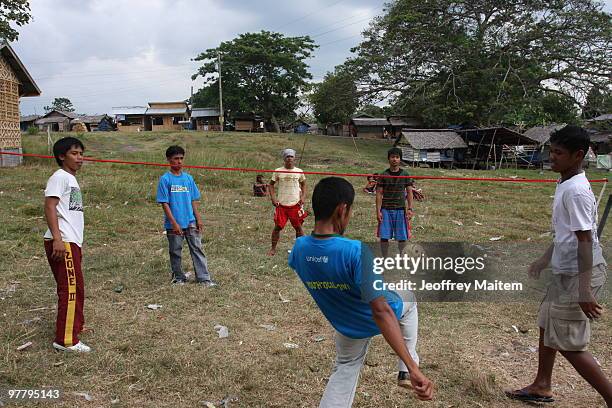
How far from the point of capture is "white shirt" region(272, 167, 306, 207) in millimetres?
6395

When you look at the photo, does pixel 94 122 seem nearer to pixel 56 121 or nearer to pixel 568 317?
pixel 56 121

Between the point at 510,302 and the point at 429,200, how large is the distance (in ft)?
24.7

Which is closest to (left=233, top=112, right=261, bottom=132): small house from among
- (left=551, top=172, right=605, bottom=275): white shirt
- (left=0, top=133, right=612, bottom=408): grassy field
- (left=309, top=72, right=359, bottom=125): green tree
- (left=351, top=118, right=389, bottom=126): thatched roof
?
(left=351, top=118, right=389, bottom=126): thatched roof

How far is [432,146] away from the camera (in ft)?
81.7

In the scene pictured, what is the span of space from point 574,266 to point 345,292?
140cm

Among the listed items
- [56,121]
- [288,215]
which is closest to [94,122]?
[56,121]

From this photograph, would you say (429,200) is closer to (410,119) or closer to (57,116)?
(410,119)

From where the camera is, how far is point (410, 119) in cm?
3625

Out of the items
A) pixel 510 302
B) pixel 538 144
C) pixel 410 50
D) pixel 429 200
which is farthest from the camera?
pixel 410 50

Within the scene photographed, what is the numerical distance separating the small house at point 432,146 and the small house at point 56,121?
36.4 m

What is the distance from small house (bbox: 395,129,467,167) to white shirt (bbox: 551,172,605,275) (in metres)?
22.5

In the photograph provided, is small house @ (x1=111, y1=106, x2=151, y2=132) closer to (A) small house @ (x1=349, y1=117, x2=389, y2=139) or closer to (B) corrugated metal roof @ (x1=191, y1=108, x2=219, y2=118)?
(B) corrugated metal roof @ (x1=191, y1=108, x2=219, y2=118)

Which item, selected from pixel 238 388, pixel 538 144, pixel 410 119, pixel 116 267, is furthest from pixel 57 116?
pixel 238 388

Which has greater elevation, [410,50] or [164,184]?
[410,50]
